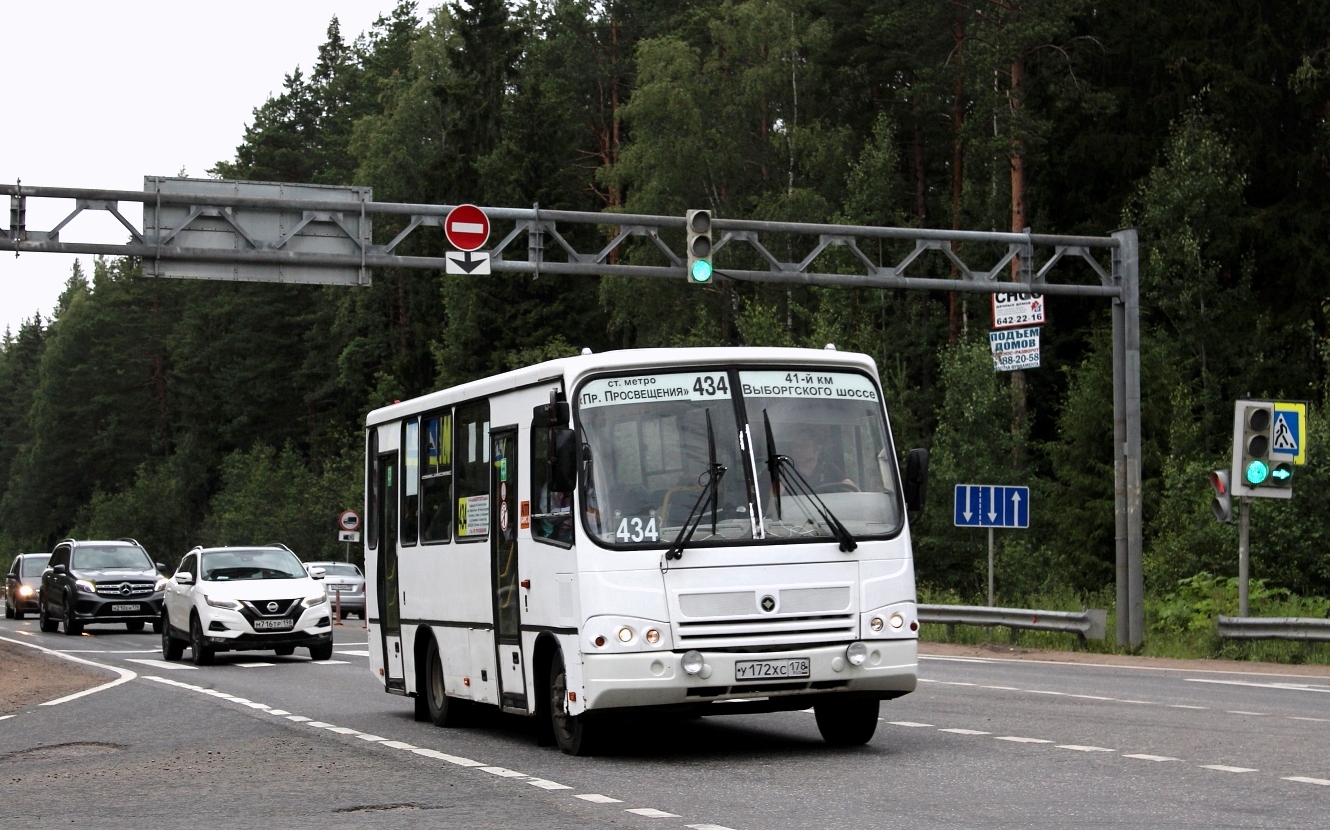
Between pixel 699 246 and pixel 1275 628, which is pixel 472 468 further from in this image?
pixel 1275 628

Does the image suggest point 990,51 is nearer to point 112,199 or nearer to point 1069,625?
point 1069,625

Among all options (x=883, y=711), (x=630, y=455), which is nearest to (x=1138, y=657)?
(x=883, y=711)

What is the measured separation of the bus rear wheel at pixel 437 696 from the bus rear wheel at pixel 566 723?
8.68 ft

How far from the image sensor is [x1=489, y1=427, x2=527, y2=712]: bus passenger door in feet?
48.5

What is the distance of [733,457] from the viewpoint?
45.0ft

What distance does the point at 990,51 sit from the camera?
170ft

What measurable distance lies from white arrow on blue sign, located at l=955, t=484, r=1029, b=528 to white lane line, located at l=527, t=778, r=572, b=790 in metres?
20.3

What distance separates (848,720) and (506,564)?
2.76m

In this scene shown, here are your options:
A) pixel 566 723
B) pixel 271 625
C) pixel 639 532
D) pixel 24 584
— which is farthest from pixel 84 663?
pixel 24 584

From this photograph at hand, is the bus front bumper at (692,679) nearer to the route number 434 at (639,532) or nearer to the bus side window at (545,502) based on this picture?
the route number 434 at (639,532)

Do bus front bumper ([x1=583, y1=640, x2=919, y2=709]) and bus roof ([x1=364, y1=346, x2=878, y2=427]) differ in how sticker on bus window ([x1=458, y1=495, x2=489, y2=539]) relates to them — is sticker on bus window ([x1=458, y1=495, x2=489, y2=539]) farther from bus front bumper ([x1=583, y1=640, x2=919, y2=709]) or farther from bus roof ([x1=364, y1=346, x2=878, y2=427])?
bus front bumper ([x1=583, y1=640, x2=919, y2=709])

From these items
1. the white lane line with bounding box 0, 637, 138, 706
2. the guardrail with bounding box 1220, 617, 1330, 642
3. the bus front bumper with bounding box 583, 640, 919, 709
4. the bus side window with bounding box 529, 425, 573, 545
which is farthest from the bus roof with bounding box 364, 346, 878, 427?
the guardrail with bounding box 1220, 617, 1330, 642

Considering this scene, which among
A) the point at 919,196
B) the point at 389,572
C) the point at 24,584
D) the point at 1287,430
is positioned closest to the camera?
the point at 389,572

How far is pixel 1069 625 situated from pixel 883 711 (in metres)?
12.8
